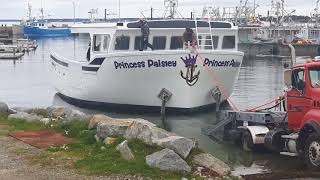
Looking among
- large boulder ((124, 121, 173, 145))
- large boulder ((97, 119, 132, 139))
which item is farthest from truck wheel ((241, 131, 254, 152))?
large boulder ((97, 119, 132, 139))

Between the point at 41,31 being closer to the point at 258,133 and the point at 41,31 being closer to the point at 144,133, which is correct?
the point at 258,133

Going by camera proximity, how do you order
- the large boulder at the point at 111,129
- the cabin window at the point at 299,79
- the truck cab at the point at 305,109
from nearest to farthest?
the truck cab at the point at 305,109, the large boulder at the point at 111,129, the cabin window at the point at 299,79

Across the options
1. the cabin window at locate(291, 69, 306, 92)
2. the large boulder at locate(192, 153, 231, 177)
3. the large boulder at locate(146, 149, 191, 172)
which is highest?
the cabin window at locate(291, 69, 306, 92)

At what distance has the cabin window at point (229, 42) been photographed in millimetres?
27334

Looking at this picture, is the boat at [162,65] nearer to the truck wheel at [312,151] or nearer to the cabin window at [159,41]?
the cabin window at [159,41]

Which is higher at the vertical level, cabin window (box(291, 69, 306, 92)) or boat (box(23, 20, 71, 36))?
cabin window (box(291, 69, 306, 92))

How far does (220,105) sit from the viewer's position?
27.7 meters

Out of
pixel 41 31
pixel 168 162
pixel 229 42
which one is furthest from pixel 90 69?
pixel 41 31

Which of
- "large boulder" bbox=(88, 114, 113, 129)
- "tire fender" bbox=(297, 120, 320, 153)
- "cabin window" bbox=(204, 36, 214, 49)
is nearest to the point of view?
"tire fender" bbox=(297, 120, 320, 153)

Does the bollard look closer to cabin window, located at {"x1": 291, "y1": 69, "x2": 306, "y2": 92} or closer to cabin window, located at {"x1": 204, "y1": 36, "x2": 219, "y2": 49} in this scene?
cabin window, located at {"x1": 204, "y1": 36, "x2": 219, "y2": 49}

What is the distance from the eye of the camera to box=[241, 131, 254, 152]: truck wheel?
16438 mm

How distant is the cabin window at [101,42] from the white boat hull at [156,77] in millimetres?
920

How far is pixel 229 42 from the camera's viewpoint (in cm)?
2748

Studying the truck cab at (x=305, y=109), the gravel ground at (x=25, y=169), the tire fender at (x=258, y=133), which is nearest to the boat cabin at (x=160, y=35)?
the tire fender at (x=258, y=133)
